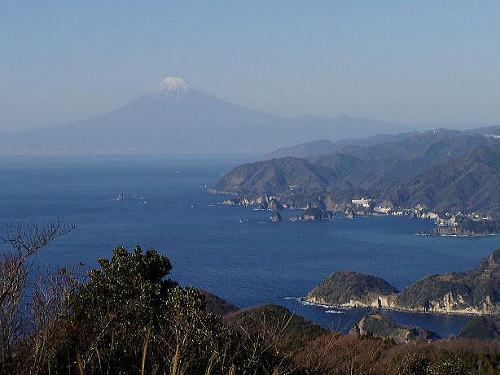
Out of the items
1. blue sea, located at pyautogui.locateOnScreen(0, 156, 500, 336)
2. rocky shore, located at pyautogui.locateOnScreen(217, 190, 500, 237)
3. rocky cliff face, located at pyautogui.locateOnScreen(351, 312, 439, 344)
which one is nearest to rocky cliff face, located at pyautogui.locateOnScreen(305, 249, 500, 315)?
blue sea, located at pyautogui.locateOnScreen(0, 156, 500, 336)

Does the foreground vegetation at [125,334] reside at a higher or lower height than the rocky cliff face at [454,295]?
higher

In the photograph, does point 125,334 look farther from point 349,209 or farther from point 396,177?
point 396,177

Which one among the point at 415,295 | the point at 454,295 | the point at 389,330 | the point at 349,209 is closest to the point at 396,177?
the point at 349,209

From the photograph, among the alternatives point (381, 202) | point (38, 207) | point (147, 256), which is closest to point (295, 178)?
point (381, 202)

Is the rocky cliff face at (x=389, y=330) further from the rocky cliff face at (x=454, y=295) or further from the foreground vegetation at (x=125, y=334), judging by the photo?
the foreground vegetation at (x=125, y=334)

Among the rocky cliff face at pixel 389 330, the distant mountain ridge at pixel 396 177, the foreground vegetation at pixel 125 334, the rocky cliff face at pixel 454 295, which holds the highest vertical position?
the foreground vegetation at pixel 125 334

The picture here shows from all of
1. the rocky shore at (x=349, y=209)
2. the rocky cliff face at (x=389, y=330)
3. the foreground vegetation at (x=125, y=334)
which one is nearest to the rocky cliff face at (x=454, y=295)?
the rocky cliff face at (x=389, y=330)

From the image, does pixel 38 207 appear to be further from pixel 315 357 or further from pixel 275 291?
pixel 315 357

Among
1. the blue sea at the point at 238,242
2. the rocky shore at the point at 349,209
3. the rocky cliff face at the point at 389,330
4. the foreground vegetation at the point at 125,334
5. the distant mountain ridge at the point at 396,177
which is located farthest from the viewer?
the distant mountain ridge at the point at 396,177
